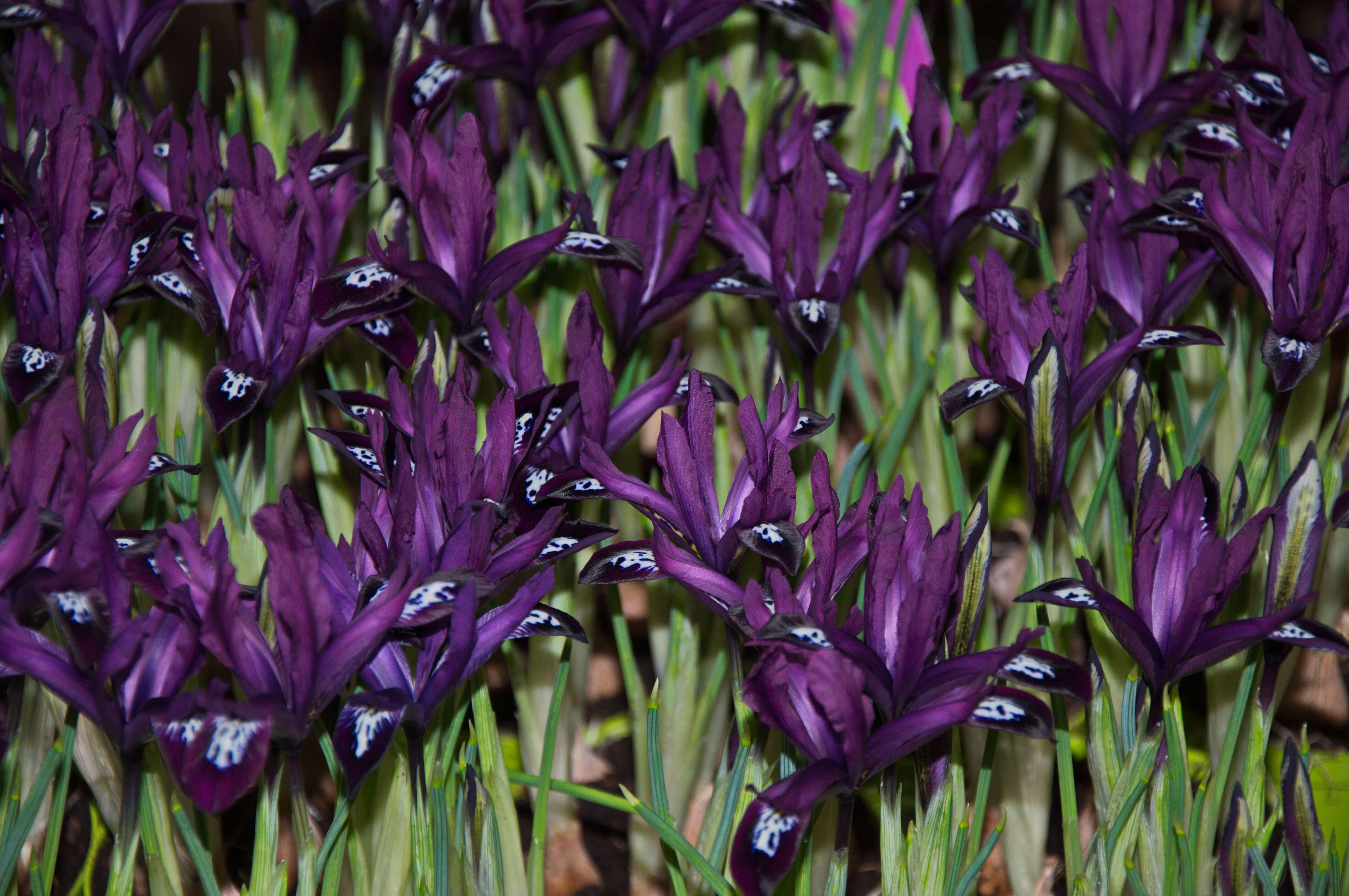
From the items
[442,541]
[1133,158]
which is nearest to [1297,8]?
[1133,158]

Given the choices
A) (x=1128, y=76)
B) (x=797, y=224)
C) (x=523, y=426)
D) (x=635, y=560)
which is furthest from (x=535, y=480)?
(x=1128, y=76)

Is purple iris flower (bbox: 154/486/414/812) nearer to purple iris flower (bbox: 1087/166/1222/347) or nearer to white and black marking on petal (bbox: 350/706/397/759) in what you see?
white and black marking on petal (bbox: 350/706/397/759)

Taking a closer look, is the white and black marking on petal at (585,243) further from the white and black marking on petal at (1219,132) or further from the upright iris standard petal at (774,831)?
the white and black marking on petal at (1219,132)

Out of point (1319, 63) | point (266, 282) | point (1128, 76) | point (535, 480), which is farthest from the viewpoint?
point (1319, 63)

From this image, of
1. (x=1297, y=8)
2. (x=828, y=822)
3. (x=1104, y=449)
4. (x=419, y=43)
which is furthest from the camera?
(x=1297, y=8)

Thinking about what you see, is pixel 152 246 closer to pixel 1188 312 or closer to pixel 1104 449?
pixel 1104 449

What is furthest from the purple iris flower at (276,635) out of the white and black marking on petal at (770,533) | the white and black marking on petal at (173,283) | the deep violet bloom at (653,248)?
the deep violet bloom at (653,248)

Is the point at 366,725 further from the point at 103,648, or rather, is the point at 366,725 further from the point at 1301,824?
the point at 1301,824

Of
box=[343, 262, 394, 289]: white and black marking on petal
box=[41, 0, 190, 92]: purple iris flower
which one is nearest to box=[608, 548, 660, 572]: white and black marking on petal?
box=[343, 262, 394, 289]: white and black marking on petal
